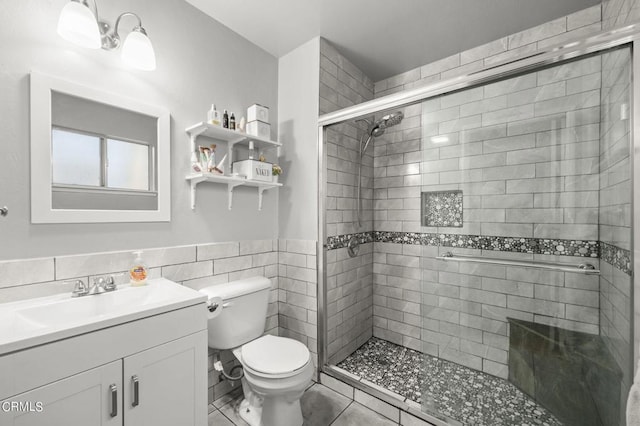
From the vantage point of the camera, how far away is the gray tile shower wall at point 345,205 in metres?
2.15

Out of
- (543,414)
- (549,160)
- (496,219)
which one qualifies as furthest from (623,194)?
(543,414)

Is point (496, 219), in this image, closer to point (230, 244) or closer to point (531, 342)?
point (531, 342)

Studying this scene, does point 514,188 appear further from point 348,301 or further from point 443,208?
point 348,301

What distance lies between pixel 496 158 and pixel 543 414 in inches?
51.6

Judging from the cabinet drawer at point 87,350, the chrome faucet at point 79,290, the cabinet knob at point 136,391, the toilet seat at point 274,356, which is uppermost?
the chrome faucet at point 79,290

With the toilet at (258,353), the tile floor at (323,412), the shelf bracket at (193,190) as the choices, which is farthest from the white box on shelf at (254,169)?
the tile floor at (323,412)

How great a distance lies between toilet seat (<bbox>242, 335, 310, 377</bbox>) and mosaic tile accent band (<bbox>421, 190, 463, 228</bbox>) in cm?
111

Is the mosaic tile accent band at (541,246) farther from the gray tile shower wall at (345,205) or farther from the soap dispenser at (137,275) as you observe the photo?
the soap dispenser at (137,275)

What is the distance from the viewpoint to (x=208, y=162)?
171cm

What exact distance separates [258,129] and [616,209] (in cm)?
193

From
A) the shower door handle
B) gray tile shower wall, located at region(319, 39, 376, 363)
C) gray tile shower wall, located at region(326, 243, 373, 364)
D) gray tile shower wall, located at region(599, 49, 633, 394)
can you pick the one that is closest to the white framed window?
gray tile shower wall, located at region(319, 39, 376, 363)

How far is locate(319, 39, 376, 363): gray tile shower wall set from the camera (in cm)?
215

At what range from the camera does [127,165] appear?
1.50 metres

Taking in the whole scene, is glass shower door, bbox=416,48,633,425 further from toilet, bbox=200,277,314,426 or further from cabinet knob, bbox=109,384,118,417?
cabinet knob, bbox=109,384,118,417
